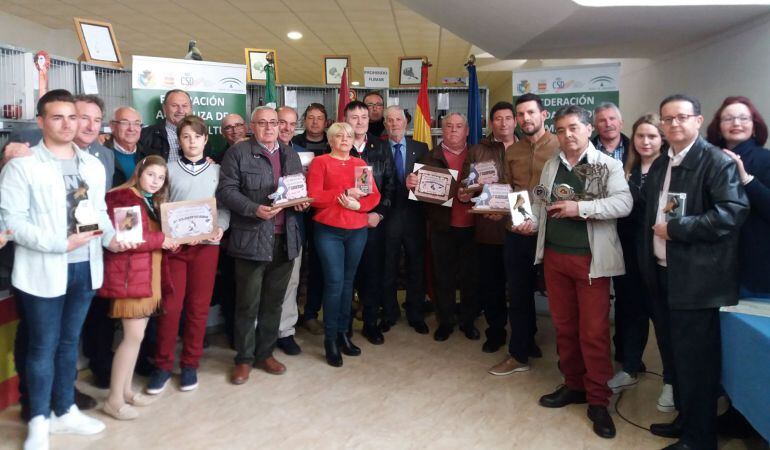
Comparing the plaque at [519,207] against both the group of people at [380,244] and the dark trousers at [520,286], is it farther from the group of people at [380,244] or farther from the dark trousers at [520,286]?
the dark trousers at [520,286]

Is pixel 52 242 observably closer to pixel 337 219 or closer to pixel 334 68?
pixel 337 219

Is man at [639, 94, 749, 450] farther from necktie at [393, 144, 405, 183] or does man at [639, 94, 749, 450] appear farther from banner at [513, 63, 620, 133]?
banner at [513, 63, 620, 133]

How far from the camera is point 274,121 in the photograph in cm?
317

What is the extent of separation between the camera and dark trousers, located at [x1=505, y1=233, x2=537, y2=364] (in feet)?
10.8

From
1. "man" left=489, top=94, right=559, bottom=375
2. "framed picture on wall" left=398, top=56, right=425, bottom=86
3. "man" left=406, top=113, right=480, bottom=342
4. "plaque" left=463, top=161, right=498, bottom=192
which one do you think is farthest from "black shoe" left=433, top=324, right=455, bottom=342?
"framed picture on wall" left=398, top=56, right=425, bottom=86

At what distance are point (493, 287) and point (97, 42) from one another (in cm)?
351

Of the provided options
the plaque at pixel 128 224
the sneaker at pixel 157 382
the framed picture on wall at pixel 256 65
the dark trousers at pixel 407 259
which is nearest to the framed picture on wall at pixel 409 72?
the framed picture on wall at pixel 256 65

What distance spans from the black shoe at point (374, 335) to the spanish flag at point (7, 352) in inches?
86.7

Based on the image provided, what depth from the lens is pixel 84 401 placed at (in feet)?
9.45

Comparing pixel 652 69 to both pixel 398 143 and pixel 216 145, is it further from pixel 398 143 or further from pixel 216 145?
pixel 216 145

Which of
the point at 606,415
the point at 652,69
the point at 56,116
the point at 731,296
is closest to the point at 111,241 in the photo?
the point at 56,116

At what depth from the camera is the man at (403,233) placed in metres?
3.88

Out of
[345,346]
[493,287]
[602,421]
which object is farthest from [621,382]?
[345,346]

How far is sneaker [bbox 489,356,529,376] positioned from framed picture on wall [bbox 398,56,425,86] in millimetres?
3126
